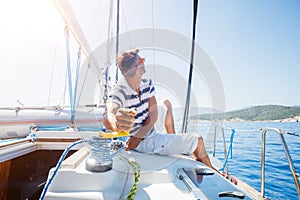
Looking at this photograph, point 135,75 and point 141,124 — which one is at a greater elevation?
point 135,75

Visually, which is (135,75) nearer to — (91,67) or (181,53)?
(181,53)

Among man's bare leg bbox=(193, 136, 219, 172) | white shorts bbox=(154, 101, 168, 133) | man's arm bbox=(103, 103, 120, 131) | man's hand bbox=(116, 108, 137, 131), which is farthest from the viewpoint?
white shorts bbox=(154, 101, 168, 133)

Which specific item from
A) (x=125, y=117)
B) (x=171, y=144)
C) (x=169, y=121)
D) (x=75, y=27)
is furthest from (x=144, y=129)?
(x=75, y=27)

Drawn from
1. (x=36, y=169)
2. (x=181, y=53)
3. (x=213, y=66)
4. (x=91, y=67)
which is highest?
(x=91, y=67)

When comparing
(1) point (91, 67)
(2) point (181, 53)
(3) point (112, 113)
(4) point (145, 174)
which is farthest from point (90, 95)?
(4) point (145, 174)

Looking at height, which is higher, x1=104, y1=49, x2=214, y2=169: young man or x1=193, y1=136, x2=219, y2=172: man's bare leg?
x1=104, y1=49, x2=214, y2=169: young man

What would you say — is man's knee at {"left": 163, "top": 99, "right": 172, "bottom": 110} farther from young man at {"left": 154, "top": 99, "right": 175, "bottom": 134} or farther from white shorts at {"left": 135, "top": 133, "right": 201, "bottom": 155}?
white shorts at {"left": 135, "top": 133, "right": 201, "bottom": 155}

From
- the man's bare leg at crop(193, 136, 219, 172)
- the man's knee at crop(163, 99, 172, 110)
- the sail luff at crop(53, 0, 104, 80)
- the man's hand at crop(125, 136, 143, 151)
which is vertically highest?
the sail luff at crop(53, 0, 104, 80)

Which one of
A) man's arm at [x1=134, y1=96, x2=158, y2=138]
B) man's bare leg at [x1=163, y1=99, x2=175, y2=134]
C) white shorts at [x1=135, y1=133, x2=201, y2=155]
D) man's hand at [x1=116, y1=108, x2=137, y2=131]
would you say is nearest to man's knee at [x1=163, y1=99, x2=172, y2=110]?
man's bare leg at [x1=163, y1=99, x2=175, y2=134]

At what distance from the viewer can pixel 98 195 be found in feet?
1.58

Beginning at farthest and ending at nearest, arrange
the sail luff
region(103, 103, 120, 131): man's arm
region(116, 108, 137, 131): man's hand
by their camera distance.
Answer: the sail luff < region(103, 103, 120, 131): man's arm < region(116, 108, 137, 131): man's hand

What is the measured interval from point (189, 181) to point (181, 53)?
1547mm

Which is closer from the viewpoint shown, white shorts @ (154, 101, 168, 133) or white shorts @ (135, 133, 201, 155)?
white shorts @ (135, 133, 201, 155)

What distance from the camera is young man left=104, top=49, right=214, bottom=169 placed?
998 mm
